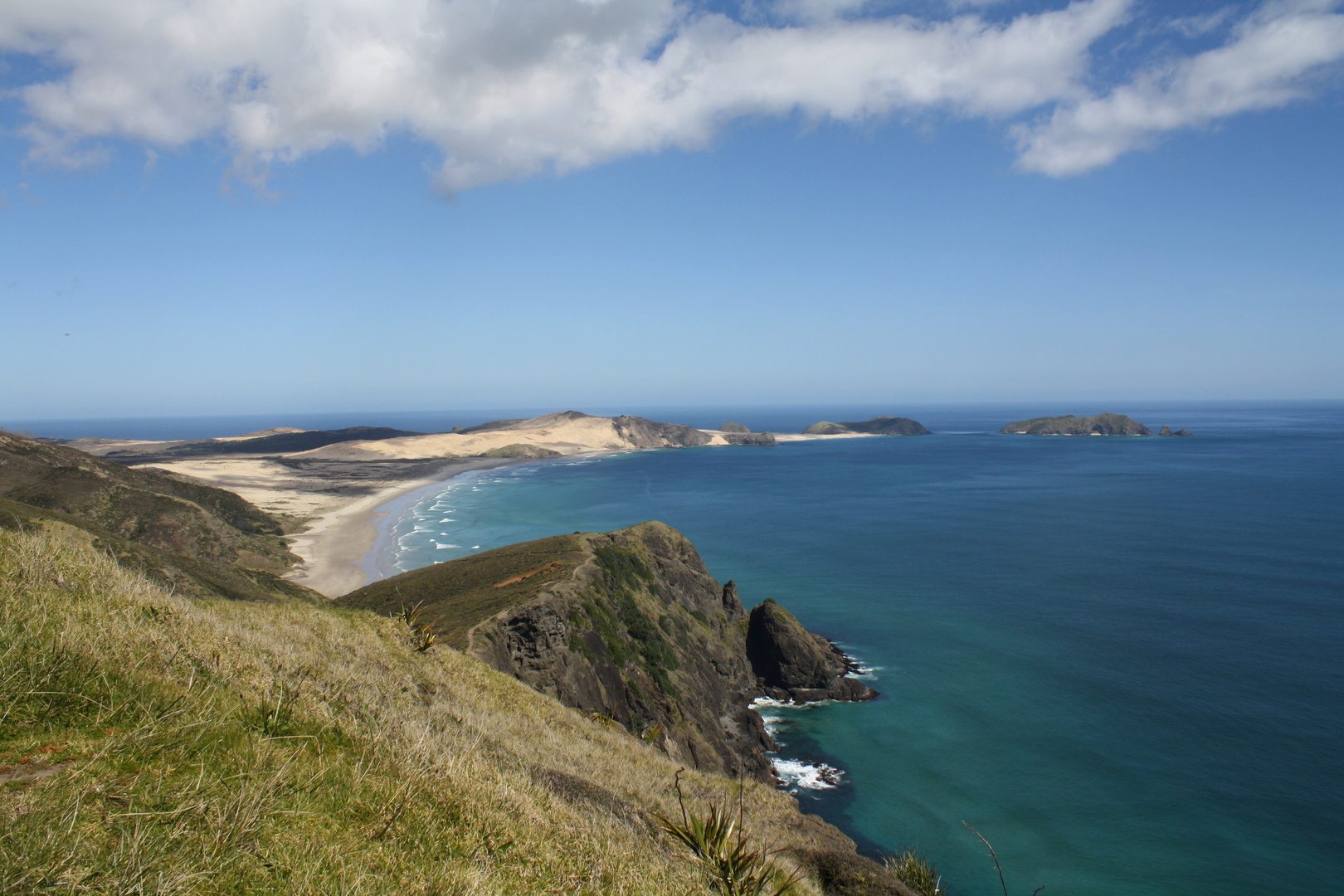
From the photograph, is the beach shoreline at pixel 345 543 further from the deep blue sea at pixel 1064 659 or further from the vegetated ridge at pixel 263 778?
the vegetated ridge at pixel 263 778

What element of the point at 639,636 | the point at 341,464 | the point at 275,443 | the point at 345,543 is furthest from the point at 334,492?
the point at 639,636

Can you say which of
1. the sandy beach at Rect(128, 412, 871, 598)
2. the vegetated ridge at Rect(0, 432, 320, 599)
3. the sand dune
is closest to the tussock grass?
the vegetated ridge at Rect(0, 432, 320, 599)

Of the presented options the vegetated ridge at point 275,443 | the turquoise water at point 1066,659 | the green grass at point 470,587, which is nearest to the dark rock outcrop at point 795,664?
the turquoise water at point 1066,659

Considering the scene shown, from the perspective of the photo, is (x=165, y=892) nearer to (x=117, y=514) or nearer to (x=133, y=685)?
(x=133, y=685)

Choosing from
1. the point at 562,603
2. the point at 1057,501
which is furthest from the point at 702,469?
the point at 562,603

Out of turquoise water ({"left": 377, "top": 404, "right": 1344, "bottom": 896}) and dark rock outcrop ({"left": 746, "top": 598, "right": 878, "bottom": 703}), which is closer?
turquoise water ({"left": 377, "top": 404, "right": 1344, "bottom": 896})

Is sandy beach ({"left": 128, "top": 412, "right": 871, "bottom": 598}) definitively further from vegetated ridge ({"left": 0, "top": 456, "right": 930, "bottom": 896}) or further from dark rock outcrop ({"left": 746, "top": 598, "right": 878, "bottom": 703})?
vegetated ridge ({"left": 0, "top": 456, "right": 930, "bottom": 896})

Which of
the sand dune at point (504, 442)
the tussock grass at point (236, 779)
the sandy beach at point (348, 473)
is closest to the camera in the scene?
the tussock grass at point (236, 779)
